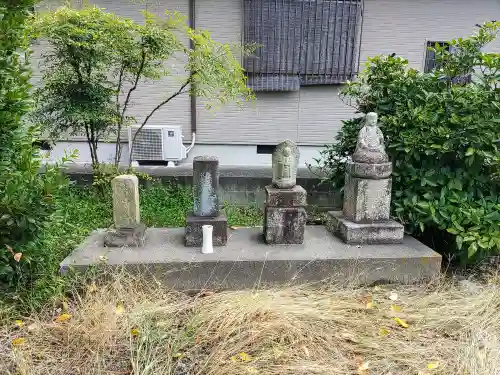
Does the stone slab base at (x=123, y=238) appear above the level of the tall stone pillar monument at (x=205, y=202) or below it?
below

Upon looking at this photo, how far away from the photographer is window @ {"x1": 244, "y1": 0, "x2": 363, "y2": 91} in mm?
6484

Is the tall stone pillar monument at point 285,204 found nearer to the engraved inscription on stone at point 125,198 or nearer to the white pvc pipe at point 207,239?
the white pvc pipe at point 207,239

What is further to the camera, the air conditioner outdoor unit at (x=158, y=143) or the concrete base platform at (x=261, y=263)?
the air conditioner outdoor unit at (x=158, y=143)

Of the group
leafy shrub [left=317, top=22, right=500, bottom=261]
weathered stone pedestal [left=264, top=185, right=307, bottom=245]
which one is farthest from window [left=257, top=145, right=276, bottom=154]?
weathered stone pedestal [left=264, top=185, right=307, bottom=245]

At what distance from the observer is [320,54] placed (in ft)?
21.9

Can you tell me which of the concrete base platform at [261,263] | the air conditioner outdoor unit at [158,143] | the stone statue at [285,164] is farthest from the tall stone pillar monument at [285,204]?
the air conditioner outdoor unit at [158,143]

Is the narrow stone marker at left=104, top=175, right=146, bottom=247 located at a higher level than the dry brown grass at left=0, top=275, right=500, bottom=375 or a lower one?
higher

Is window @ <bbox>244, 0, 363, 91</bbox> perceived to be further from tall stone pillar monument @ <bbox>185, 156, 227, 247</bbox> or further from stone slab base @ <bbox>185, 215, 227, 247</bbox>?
stone slab base @ <bbox>185, 215, 227, 247</bbox>

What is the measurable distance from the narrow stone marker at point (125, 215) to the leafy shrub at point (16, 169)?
678mm

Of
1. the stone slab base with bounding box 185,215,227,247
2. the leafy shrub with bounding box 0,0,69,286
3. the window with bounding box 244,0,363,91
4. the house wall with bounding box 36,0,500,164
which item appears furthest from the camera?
the house wall with bounding box 36,0,500,164

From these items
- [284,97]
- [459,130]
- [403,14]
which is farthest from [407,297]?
[403,14]

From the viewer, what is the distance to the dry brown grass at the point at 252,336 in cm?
227

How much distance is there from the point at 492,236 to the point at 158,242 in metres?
3.07

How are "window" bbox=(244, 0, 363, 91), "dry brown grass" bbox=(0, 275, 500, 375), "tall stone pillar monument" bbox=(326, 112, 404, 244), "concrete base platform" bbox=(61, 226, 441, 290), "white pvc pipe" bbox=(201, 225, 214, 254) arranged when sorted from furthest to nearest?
"window" bbox=(244, 0, 363, 91)
"tall stone pillar monument" bbox=(326, 112, 404, 244)
"white pvc pipe" bbox=(201, 225, 214, 254)
"concrete base platform" bbox=(61, 226, 441, 290)
"dry brown grass" bbox=(0, 275, 500, 375)
